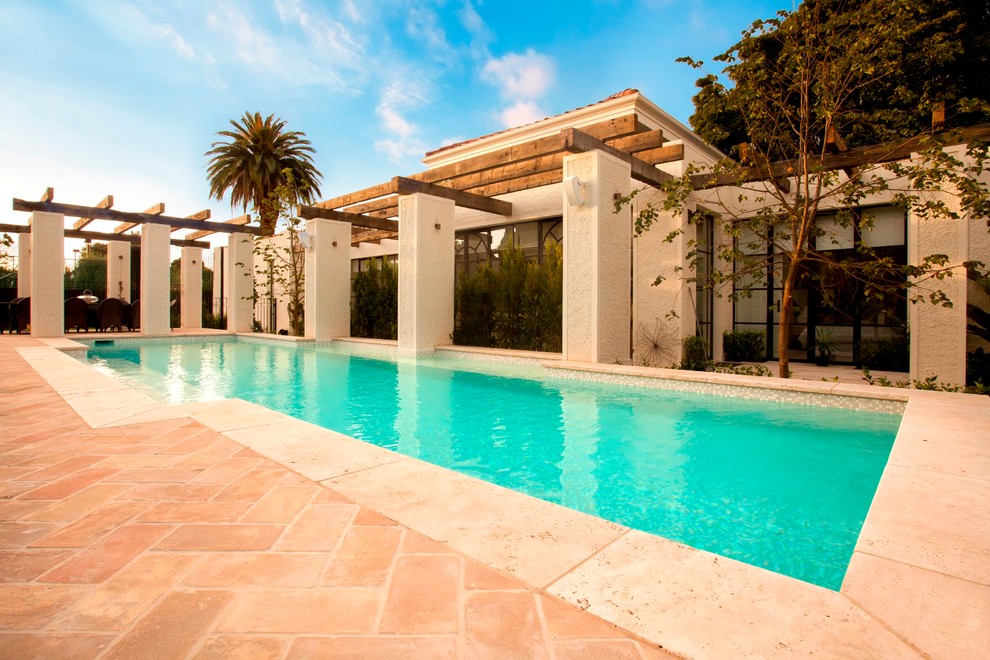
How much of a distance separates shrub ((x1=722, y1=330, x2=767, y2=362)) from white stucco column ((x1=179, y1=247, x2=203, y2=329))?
1792cm

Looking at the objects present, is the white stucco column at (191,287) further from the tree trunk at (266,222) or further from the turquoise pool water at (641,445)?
the turquoise pool water at (641,445)

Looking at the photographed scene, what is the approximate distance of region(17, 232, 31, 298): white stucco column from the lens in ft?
52.2

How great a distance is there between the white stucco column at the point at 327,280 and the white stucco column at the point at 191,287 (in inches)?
307

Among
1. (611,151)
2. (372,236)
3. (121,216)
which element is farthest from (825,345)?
(121,216)

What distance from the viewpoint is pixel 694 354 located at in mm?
7992

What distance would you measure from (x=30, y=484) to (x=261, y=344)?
1213 cm

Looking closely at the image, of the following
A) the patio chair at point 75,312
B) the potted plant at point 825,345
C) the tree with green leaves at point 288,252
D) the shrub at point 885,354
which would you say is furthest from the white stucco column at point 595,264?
the patio chair at point 75,312

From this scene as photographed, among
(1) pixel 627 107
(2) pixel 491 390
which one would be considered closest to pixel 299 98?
(1) pixel 627 107

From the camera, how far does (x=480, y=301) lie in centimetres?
1081

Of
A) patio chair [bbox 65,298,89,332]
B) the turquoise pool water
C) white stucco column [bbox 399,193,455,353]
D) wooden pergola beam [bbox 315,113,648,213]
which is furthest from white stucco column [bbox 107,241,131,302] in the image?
white stucco column [bbox 399,193,455,353]

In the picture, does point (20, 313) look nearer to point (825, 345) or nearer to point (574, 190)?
point (574, 190)

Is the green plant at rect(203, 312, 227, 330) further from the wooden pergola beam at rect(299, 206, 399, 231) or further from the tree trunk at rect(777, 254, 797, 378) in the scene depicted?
the tree trunk at rect(777, 254, 797, 378)

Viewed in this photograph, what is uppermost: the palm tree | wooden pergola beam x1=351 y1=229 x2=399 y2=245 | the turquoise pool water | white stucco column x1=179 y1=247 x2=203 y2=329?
the palm tree

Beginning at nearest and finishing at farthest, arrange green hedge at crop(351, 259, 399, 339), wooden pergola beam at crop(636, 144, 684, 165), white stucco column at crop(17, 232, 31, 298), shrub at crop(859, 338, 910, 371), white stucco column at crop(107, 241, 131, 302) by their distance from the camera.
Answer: wooden pergola beam at crop(636, 144, 684, 165)
shrub at crop(859, 338, 910, 371)
green hedge at crop(351, 259, 399, 339)
white stucco column at crop(17, 232, 31, 298)
white stucco column at crop(107, 241, 131, 302)
